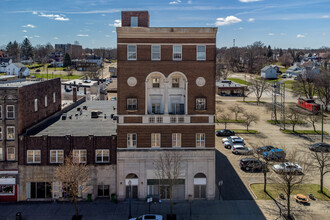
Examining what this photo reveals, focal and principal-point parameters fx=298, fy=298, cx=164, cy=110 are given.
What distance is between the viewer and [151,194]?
3169 cm

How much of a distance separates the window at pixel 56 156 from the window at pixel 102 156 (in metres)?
3.64

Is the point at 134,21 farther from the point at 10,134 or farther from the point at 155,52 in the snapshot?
the point at 10,134

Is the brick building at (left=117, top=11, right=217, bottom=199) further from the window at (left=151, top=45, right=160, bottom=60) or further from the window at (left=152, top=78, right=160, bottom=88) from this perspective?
the window at (left=152, top=78, right=160, bottom=88)

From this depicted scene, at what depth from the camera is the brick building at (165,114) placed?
102 ft

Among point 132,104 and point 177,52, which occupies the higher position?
point 177,52

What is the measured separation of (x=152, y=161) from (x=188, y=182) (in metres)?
4.44

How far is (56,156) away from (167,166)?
11.8 meters

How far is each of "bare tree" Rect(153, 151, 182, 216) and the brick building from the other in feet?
1.42

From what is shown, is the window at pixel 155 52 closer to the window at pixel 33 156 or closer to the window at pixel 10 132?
the window at pixel 33 156

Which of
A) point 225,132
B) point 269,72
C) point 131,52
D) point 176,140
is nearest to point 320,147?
point 225,132

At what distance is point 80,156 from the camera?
3170cm

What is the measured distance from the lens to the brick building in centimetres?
3095

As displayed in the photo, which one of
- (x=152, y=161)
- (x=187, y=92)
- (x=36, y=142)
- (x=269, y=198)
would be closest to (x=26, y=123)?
(x=36, y=142)

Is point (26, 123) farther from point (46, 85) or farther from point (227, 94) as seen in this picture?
point (227, 94)
